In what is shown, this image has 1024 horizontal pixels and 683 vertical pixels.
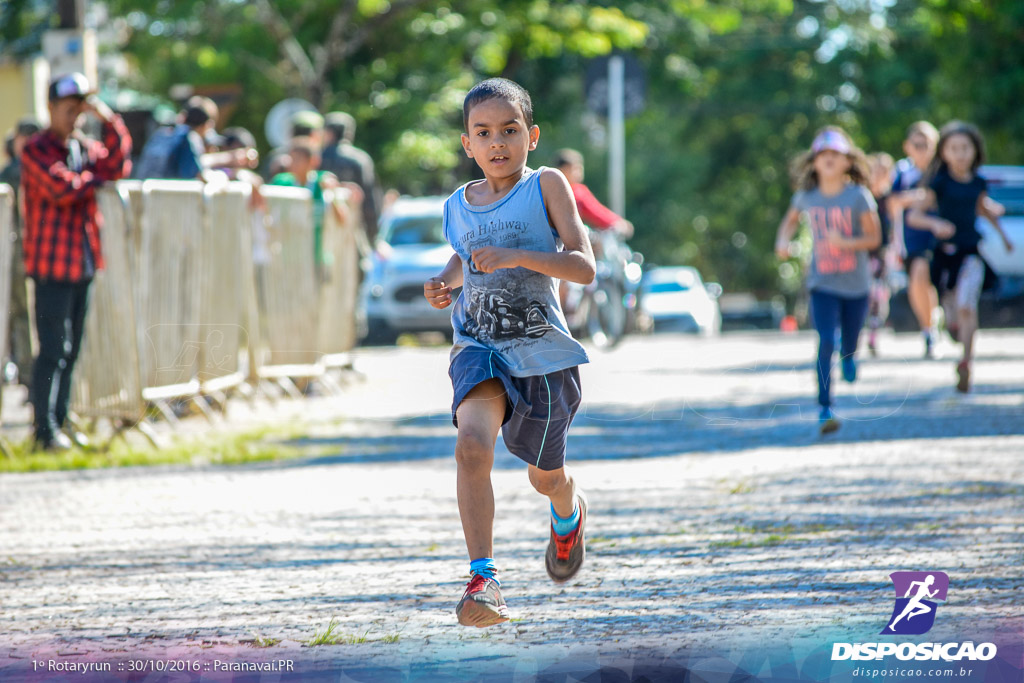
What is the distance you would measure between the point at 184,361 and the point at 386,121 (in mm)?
18209

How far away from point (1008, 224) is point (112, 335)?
12776 millimetres

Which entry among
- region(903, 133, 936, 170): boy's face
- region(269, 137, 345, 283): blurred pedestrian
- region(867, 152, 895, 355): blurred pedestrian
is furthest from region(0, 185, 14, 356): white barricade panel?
region(903, 133, 936, 170): boy's face

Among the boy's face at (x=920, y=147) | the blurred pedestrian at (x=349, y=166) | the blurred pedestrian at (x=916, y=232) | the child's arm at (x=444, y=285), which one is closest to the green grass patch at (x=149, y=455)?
the child's arm at (x=444, y=285)

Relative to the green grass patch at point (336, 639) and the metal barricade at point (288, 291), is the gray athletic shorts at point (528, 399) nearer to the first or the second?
the green grass patch at point (336, 639)

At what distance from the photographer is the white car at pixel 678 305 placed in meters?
26.9

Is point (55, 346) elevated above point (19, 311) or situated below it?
below

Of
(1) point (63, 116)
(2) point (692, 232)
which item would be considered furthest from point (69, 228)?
(2) point (692, 232)

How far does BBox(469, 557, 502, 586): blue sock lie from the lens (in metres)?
4.22

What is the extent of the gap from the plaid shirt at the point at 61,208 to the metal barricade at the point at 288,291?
2.67 meters

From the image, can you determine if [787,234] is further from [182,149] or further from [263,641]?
[263,641]

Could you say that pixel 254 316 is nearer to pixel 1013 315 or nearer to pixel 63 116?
pixel 63 116

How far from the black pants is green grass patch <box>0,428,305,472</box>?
0.22 meters

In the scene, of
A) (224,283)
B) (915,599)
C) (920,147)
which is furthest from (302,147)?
(915,599)

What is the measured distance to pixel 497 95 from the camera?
439cm
